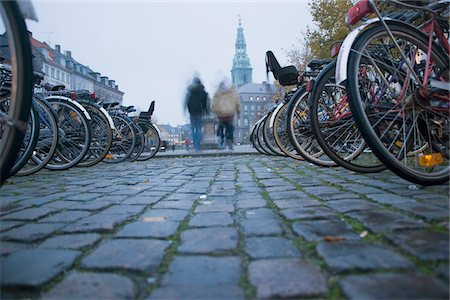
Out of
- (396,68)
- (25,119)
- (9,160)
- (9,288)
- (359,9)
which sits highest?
(359,9)

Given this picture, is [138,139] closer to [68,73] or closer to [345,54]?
[345,54]

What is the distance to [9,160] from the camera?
1.71 meters

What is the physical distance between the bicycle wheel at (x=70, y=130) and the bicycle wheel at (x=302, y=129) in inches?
118

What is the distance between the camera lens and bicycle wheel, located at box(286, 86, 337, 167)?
4664mm

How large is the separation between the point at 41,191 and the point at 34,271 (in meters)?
2.22

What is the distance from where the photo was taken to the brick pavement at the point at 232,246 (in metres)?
1.12

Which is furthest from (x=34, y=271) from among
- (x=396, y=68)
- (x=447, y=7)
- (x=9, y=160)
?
(x=447, y=7)

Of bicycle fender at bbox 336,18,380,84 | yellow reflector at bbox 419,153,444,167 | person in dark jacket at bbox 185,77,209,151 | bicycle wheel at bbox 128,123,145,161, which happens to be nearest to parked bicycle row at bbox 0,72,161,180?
bicycle wheel at bbox 128,123,145,161

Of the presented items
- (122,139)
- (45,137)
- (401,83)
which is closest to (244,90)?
(122,139)

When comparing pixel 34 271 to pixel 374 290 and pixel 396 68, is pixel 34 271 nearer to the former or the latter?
pixel 374 290

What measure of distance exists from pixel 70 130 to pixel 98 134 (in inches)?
39.8

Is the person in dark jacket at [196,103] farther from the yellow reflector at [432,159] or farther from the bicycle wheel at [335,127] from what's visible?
the yellow reflector at [432,159]

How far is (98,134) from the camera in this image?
671cm

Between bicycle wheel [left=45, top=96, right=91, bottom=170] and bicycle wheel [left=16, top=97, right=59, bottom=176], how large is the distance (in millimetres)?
699
